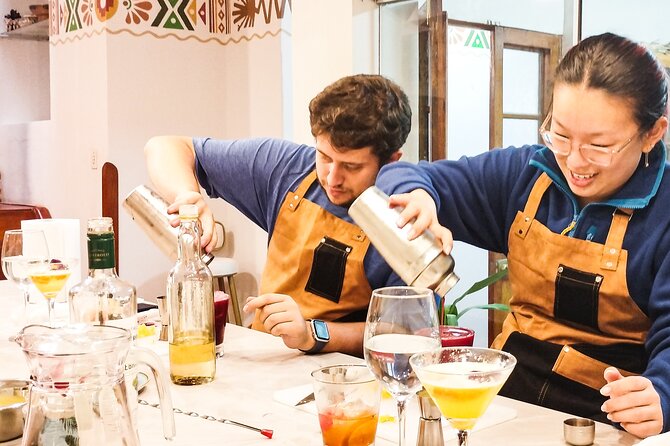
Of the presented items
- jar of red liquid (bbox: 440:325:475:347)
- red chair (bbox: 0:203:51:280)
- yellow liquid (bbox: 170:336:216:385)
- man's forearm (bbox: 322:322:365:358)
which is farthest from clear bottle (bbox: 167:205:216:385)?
red chair (bbox: 0:203:51:280)

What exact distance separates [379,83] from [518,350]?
74 centimetres

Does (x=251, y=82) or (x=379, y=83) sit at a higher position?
(x=251, y=82)

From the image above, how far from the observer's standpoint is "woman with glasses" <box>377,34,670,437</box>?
144 centimetres

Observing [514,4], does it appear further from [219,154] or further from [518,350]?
[518,350]

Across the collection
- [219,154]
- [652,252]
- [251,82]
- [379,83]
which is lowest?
[652,252]

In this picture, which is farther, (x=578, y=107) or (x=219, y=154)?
(x=219, y=154)

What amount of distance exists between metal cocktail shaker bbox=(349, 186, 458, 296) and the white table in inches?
9.3

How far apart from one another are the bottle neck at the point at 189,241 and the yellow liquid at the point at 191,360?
15 centimetres

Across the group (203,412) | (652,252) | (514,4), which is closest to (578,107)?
(652,252)

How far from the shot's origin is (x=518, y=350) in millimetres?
1606

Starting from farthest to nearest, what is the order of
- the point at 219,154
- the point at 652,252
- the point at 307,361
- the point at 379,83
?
the point at 219,154
the point at 379,83
the point at 307,361
the point at 652,252

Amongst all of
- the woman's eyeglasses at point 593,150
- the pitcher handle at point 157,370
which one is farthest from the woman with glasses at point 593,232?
the pitcher handle at point 157,370

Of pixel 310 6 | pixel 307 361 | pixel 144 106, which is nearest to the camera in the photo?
pixel 307 361

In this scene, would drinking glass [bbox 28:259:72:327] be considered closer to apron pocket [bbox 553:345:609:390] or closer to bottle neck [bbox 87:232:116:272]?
bottle neck [bbox 87:232:116:272]
